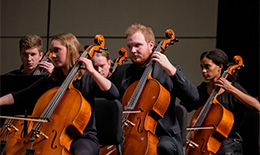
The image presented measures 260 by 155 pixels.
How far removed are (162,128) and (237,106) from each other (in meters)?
0.85

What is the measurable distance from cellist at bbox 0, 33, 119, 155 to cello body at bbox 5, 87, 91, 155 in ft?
0.40

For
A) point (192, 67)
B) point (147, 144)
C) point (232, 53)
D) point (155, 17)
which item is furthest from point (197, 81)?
point (147, 144)

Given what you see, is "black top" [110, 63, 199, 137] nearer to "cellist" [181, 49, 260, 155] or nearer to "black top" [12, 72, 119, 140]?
"cellist" [181, 49, 260, 155]

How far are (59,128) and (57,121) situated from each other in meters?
0.05

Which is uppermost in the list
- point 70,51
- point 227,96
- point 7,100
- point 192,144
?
point 70,51

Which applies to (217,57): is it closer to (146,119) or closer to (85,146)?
(146,119)

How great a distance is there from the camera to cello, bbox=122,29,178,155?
6.37ft

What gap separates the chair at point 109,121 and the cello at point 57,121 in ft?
0.33

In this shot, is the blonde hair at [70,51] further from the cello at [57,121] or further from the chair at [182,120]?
the chair at [182,120]

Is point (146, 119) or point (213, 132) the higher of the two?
point (146, 119)

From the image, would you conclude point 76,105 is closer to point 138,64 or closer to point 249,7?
point 138,64

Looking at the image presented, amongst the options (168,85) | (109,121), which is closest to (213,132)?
(168,85)

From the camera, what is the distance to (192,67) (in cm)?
379

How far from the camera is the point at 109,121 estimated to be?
1.89 meters
